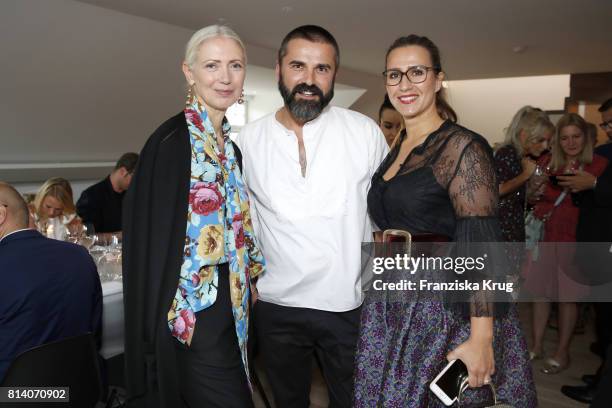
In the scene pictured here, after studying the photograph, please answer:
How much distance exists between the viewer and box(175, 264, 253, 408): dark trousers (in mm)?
1577

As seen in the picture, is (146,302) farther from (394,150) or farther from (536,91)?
(536,91)

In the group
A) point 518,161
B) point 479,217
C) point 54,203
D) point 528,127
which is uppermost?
point 528,127

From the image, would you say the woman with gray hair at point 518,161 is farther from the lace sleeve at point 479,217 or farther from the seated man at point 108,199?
the seated man at point 108,199

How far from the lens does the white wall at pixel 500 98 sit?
11.0m

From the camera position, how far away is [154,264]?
1490 mm

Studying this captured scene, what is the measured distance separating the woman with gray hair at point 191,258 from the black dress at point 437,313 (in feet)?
1.50

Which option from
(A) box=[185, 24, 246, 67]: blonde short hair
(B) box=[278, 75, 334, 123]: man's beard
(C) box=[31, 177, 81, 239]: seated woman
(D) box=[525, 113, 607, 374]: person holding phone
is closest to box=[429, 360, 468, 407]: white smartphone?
(B) box=[278, 75, 334, 123]: man's beard

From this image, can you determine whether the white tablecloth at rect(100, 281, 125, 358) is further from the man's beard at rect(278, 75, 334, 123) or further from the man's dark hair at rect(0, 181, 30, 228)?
the man's beard at rect(278, 75, 334, 123)

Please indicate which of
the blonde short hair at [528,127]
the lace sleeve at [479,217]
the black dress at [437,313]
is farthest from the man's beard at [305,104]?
the blonde short hair at [528,127]

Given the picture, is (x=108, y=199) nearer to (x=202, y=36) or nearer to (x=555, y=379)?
(x=202, y=36)

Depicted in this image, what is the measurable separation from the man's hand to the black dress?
205cm

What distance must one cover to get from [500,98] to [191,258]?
11.5 metres

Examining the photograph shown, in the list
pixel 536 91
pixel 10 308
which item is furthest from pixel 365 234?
pixel 536 91

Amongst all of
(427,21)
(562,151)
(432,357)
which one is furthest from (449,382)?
(427,21)
